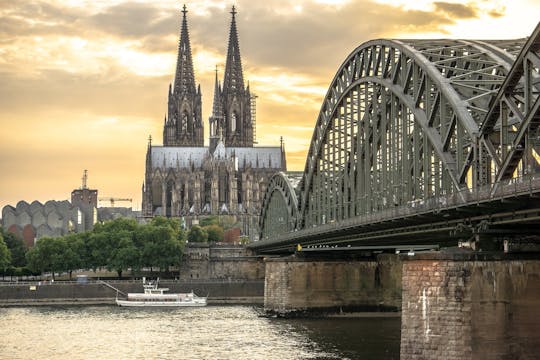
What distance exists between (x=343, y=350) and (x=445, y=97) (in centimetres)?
2043

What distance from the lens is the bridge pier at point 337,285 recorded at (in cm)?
10862

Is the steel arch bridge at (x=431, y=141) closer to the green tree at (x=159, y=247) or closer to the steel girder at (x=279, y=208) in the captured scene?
the steel girder at (x=279, y=208)

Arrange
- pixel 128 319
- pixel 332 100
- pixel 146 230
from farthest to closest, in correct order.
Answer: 1. pixel 146 230
2. pixel 128 319
3. pixel 332 100

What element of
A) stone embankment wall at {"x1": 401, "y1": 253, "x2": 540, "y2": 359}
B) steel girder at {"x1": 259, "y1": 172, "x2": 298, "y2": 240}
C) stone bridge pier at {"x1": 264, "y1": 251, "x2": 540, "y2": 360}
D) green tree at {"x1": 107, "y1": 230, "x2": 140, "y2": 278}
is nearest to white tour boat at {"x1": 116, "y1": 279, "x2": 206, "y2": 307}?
steel girder at {"x1": 259, "y1": 172, "x2": 298, "y2": 240}

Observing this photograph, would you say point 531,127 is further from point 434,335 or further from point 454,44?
point 454,44

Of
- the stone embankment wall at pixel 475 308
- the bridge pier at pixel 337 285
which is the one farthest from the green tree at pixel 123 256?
the stone embankment wall at pixel 475 308

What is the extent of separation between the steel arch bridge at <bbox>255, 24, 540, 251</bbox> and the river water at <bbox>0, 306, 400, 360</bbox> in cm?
755

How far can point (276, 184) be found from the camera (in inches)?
6324

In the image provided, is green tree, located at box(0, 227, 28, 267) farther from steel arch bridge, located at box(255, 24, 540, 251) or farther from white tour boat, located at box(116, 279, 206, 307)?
steel arch bridge, located at box(255, 24, 540, 251)

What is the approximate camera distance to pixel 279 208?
16188 centimetres

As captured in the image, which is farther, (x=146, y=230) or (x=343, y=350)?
(x=146, y=230)

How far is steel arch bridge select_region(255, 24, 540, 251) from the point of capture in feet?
172

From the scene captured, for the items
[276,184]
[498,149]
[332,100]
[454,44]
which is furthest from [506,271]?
[276,184]

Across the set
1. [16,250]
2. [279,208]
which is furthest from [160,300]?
[16,250]
